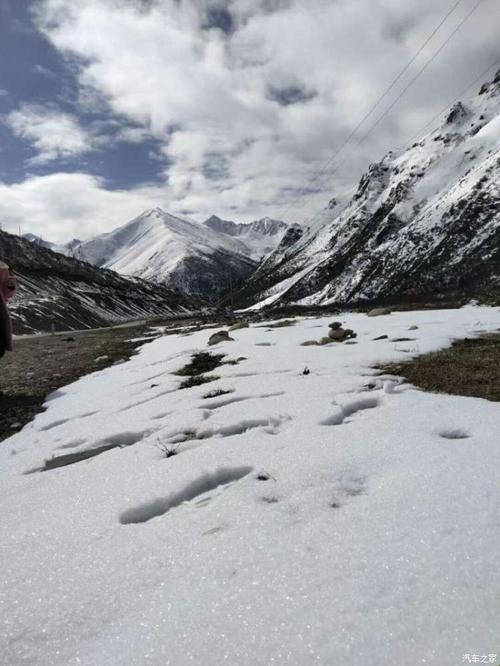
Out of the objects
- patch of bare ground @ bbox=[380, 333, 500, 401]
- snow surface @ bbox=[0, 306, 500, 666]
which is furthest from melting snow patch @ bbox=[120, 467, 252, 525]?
patch of bare ground @ bbox=[380, 333, 500, 401]

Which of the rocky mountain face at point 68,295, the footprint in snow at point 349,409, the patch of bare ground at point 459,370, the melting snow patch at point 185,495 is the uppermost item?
the rocky mountain face at point 68,295

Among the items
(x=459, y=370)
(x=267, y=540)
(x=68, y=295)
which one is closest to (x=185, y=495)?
(x=267, y=540)

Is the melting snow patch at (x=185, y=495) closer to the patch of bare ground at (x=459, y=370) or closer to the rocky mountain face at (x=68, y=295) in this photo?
the patch of bare ground at (x=459, y=370)

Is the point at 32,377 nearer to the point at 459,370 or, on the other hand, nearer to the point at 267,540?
the point at 459,370

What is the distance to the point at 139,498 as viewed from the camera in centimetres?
466

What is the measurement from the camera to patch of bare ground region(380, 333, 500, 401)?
758 centimetres

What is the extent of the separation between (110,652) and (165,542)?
1.12 metres

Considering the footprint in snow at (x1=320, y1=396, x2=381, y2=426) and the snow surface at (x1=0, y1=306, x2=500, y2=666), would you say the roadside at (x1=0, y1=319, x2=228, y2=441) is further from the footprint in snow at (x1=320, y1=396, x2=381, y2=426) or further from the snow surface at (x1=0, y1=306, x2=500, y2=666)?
the footprint in snow at (x1=320, y1=396, x2=381, y2=426)

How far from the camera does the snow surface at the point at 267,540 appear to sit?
268 cm

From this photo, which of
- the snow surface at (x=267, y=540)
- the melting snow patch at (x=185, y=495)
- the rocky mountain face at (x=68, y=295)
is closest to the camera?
the snow surface at (x=267, y=540)

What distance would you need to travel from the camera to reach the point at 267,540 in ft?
11.9

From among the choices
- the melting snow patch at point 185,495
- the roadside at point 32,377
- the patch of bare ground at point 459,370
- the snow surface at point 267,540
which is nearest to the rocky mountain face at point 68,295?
the roadside at point 32,377

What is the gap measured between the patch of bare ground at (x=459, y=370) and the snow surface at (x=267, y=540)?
808 mm

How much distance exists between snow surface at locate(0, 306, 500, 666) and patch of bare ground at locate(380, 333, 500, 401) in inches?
31.8
